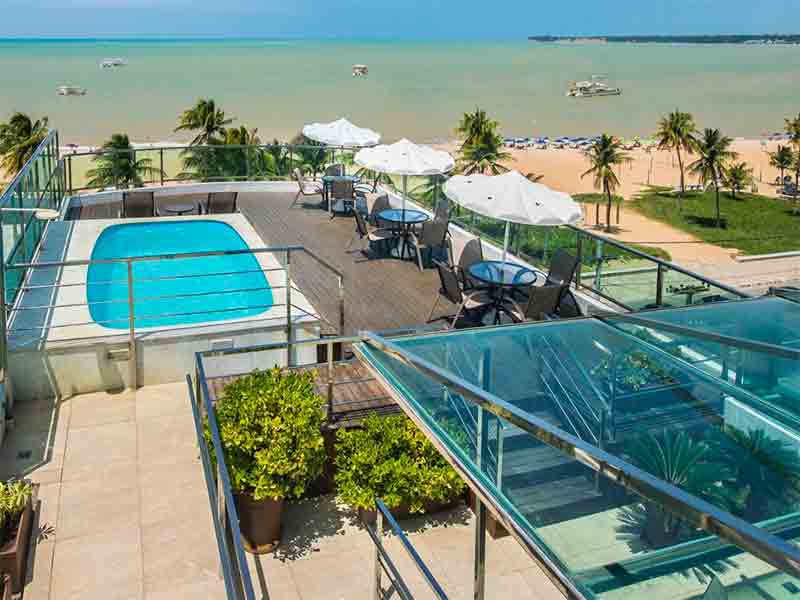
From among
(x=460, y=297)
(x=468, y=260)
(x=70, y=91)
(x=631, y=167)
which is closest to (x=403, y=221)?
(x=468, y=260)

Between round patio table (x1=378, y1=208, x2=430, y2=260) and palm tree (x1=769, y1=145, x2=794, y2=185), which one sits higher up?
palm tree (x1=769, y1=145, x2=794, y2=185)

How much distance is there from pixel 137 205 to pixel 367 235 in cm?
451

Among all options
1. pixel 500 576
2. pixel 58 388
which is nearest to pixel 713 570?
pixel 500 576

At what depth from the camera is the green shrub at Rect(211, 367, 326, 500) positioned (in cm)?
556

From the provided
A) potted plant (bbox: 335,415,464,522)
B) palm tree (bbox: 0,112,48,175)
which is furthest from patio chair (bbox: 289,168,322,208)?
palm tree (bbox: 0,112,48,175)

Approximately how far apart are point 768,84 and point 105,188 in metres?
127

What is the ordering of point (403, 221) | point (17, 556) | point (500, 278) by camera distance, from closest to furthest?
point (17, 556) → point (500, 278) → point (403, 221)

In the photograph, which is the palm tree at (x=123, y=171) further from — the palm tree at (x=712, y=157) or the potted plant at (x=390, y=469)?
the palm tree at (x=712, y=157)

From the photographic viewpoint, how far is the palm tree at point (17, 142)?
1104 inches

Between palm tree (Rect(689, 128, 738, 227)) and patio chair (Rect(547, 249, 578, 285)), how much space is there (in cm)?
5002

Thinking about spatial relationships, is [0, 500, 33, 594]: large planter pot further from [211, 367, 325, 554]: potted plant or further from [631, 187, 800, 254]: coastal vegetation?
[631, 187, 800, 254]: coastal vegetation

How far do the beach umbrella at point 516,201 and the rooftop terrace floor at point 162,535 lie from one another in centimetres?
338

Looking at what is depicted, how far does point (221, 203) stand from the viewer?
46.0 ft

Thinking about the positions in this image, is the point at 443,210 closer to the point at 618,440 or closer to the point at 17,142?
the point at 618,440
